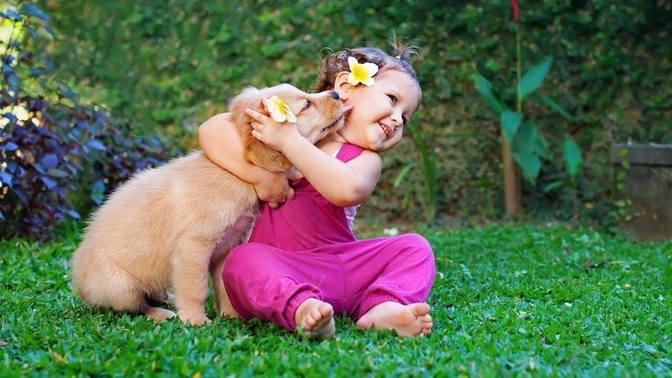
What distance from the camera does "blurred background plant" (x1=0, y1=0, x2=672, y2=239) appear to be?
756cm

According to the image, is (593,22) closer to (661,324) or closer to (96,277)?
(661,324)

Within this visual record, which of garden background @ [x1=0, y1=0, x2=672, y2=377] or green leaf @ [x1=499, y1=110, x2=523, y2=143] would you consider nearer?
garden background @ [x1=0, y1=0, x2=672, y2=377]

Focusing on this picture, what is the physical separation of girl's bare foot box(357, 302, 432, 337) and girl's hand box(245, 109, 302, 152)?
70cm

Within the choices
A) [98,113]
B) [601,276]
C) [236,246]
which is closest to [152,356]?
[236,246]

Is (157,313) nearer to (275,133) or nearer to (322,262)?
(322,262)

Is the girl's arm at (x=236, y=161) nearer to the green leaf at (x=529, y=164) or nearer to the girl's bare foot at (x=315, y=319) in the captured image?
the girl's bare foot at (x=315, y=319)

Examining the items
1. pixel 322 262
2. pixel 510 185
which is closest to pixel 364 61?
pixel 322 262

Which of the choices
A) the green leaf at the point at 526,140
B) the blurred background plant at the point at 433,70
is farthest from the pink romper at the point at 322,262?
the blurred background plant at the point at 433,70

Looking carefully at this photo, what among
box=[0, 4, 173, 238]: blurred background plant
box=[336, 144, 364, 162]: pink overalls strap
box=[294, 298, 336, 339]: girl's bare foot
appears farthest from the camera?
box=[0, 4, 173, 238]: blurred background plant

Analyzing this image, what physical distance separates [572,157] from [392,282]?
3731mm

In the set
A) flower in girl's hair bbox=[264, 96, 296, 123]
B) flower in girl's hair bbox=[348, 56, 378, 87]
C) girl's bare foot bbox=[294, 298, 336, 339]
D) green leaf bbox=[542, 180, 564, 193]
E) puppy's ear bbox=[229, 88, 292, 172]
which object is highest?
flower in girl's hair bbox=[348, 56, 378, 87]

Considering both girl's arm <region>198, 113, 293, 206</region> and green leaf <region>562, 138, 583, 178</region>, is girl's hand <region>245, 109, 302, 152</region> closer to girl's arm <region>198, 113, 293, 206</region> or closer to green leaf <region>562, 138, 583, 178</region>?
girl's arm <region>198, 113, 293, 206</region>

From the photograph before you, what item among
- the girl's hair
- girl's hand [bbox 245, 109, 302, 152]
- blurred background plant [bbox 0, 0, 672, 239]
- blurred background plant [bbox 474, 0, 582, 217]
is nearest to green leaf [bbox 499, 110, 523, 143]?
blurred background plant [bbox 474, 0, 582, 217]

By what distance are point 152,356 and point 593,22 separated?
5.63 metres
